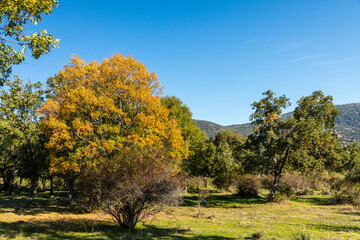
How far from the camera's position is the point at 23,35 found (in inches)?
381

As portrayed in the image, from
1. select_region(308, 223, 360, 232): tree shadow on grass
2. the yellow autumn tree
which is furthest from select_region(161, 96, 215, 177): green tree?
select_region(308, 223, 360, 232): tree shadow on grass

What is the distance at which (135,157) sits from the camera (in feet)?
40.8

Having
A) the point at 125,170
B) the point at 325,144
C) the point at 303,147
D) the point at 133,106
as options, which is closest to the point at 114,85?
the point at 133,106

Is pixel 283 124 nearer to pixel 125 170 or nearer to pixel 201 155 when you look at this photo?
pixel 201 155

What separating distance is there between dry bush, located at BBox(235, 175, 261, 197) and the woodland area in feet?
0.55

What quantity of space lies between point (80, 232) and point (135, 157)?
5.52 metres

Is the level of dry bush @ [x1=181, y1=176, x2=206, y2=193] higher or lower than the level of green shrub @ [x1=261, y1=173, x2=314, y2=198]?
higher

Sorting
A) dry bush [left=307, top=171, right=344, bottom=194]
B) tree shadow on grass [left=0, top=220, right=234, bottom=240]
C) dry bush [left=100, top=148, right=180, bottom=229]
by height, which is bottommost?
dry bush [left=307, top=171, right=344, bottom=194]

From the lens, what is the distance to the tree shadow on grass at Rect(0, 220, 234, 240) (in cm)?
1146

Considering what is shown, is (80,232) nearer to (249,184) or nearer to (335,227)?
(335,227)

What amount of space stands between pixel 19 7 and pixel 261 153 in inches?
1061

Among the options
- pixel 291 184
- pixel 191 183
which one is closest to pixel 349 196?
pixel 291 184

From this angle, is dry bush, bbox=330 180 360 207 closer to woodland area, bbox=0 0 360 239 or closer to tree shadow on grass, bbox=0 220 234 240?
woodland area, bbox=0 0 360 239

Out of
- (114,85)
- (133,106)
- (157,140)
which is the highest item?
(114,85)
